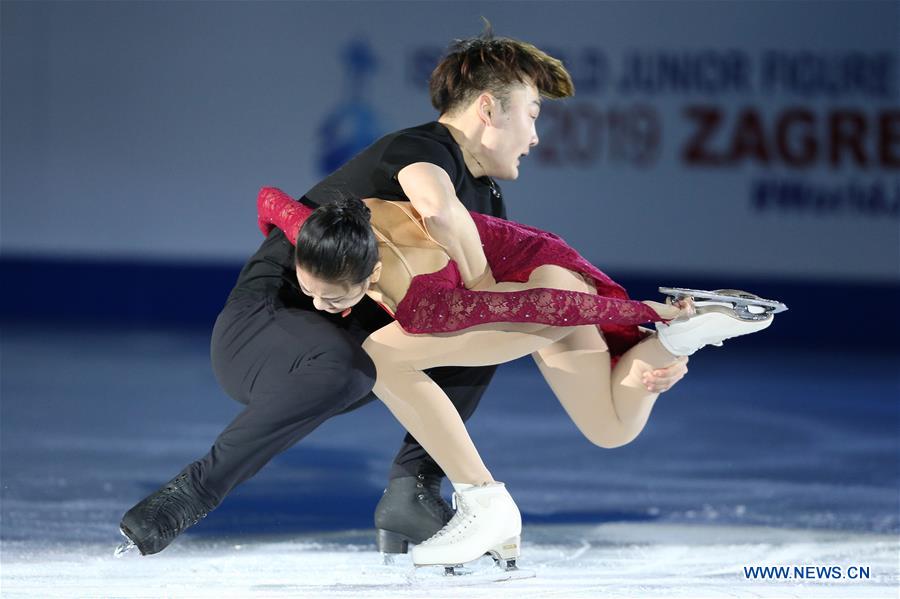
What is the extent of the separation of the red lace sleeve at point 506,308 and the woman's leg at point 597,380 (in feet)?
0.88

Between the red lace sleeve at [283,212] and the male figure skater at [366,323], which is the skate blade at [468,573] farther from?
the red lace sleeve at [283,212]

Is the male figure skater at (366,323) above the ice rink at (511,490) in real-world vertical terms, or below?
above

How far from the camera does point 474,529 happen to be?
254cm

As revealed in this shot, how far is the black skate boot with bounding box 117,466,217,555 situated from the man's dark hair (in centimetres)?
104

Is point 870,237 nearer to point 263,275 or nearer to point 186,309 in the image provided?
point 186,309

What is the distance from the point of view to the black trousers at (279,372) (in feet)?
7.98

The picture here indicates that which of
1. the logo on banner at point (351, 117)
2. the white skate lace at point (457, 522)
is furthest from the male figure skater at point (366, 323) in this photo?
the logo on banner at point (351, 117)

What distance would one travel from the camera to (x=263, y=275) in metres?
2.74

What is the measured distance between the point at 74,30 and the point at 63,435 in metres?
4.89

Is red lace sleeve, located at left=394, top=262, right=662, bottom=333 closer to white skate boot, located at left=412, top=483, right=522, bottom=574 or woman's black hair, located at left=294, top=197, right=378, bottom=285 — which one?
woman's black hair, located at left=294, top=197, right=378, bottom=285

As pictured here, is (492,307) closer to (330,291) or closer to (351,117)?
(330,291)

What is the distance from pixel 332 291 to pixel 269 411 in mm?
283

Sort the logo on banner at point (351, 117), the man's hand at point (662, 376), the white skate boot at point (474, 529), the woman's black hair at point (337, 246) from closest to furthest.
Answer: the woman's black hair at point (337, 246) < the white skate boot at point (474, 529) < the man's hand at point (662, 376) < the logo on banner at point (351, 117)

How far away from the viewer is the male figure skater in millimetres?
2432
